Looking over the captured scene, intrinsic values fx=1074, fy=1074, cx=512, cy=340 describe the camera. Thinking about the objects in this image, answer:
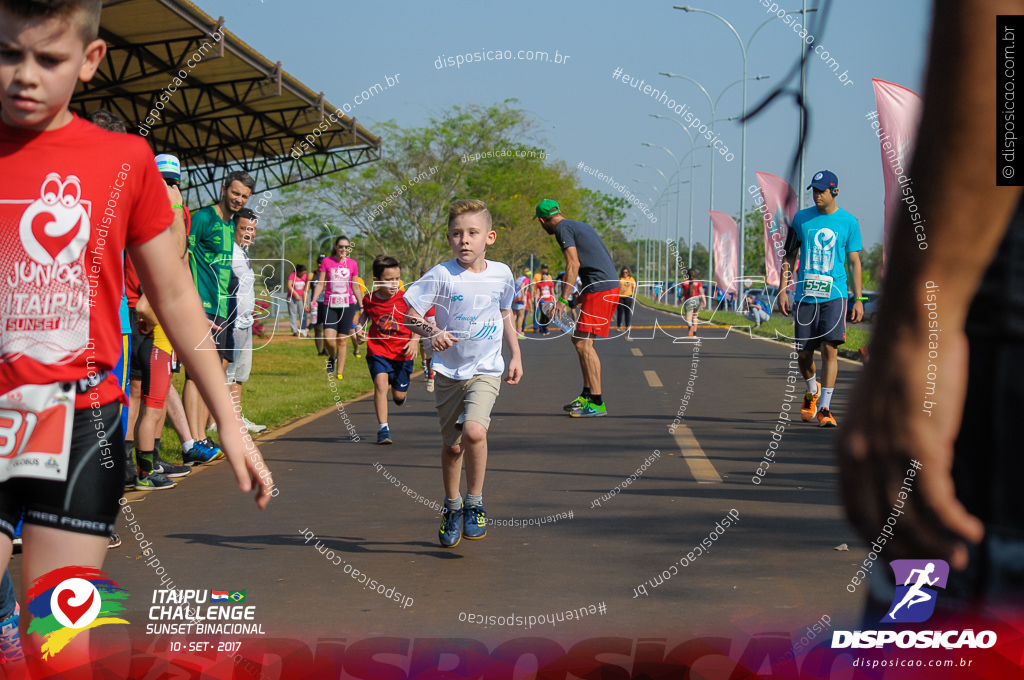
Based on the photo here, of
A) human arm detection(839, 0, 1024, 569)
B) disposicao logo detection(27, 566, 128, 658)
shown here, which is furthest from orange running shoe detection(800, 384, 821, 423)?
human arm detection(839, 0, 1024, 569)

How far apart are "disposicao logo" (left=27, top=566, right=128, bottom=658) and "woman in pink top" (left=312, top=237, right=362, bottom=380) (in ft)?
29.5

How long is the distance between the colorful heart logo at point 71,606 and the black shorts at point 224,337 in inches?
198

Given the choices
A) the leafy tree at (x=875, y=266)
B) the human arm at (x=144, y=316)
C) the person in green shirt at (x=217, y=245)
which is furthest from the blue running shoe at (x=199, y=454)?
the leafy tree at (x=875, y=266)

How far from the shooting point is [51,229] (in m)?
2.31

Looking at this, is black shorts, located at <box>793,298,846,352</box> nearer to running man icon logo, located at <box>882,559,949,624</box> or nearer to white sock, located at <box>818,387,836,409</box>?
white sock, located at <box>818,387,836,409</box>

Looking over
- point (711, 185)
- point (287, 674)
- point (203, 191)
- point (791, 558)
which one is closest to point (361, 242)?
point (791, 558)

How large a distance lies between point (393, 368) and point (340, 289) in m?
3.51

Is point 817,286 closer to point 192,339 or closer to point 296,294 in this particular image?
point 192,339

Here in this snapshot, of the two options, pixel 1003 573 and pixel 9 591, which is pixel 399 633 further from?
pixel 1003 573

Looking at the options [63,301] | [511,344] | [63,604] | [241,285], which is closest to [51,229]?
[63,301]

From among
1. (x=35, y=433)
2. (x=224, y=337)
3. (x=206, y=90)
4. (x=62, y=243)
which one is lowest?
(x=224, y=337)

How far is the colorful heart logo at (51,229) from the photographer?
230 cm

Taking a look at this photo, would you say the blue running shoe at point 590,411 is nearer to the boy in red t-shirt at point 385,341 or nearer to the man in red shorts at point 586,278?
the man in red shorts at point 586,278

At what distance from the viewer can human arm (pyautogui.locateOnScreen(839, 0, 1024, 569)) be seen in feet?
3.33
